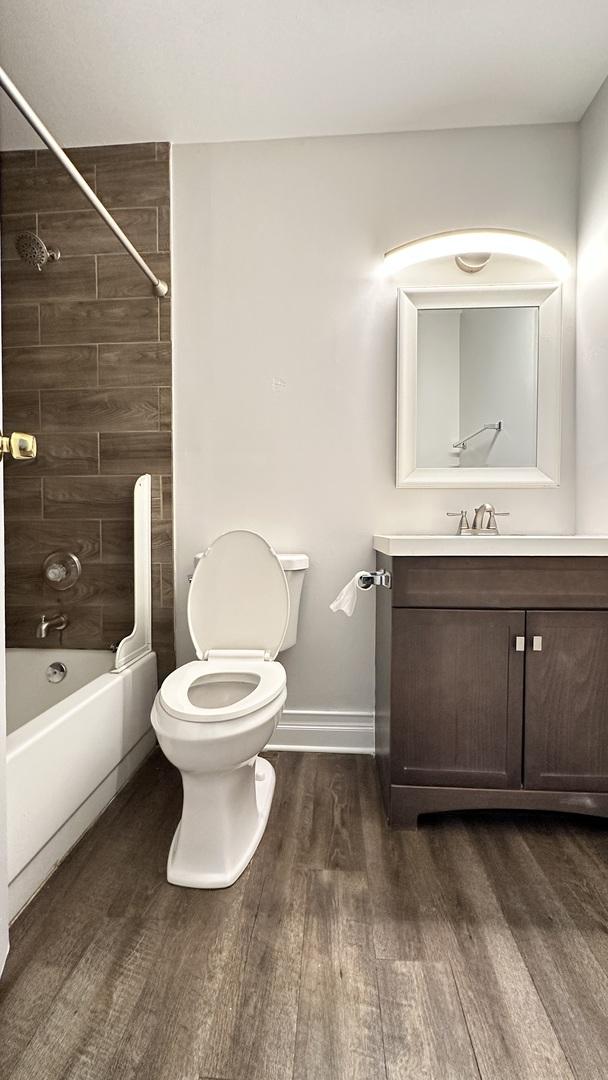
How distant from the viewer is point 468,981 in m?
1.22

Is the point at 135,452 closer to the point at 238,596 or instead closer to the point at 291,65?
the point at 238,596

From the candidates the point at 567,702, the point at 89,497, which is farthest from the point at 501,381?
the point at 89,497

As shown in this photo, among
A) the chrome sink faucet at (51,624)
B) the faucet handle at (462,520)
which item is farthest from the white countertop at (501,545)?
the chrome sink faucet at (51,624)

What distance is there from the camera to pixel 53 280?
95.7 inches

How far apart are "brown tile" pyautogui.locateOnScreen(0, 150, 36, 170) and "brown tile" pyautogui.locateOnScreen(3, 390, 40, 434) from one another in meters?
0.87

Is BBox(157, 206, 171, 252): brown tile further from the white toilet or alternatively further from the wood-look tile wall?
the white toilet

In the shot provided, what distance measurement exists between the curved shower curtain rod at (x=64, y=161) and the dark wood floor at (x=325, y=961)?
5.96ft

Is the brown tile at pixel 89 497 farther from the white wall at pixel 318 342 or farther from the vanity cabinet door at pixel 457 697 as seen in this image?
the vanity cabinet door at pixel 457 697

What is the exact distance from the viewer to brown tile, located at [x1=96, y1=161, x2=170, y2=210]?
2400 millimetres

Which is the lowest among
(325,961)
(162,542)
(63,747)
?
(325,961)

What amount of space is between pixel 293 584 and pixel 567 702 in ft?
3.26

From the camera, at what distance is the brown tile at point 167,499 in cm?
245

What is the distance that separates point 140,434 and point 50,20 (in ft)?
4.19

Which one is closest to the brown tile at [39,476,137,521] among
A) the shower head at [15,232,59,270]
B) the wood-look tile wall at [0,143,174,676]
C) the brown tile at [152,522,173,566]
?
the wood-look tile wall at [0,143,174,676]
